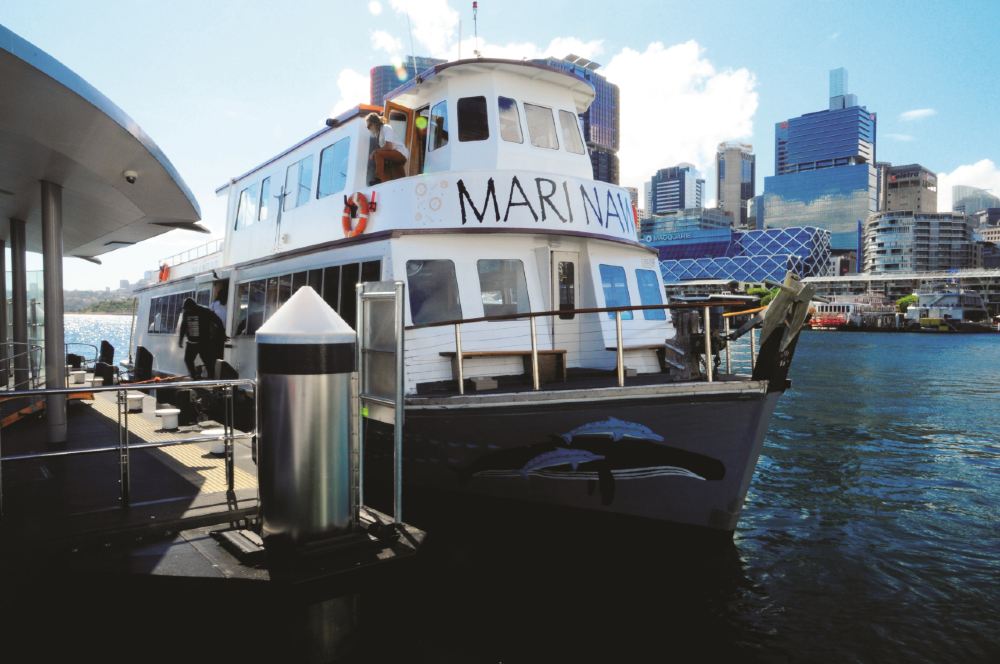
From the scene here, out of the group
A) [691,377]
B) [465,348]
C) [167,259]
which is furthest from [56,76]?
[167,259]

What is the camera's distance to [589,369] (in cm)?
863

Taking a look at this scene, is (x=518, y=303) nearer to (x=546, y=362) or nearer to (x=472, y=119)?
(x=546, y=362)

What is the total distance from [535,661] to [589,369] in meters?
3.98

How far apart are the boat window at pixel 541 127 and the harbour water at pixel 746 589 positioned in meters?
5.71

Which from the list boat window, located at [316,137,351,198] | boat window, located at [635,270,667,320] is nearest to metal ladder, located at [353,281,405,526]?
boat window, located at [635,270,667,320]

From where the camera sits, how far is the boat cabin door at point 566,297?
350 inches

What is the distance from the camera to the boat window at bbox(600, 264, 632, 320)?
929 centimetres

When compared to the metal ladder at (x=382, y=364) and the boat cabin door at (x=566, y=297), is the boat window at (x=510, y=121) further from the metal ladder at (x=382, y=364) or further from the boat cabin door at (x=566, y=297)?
the metal ladder at (x=382, y=364)

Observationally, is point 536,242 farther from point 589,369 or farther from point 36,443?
point 36,443

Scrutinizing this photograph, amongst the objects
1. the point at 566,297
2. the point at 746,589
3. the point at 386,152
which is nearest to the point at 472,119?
the point at 386,152

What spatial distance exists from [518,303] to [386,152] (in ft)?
10.4

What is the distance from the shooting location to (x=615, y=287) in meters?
9.45

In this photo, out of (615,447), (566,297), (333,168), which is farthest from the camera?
(333,168)

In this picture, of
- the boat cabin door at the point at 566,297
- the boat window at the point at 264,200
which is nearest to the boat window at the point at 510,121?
the boat cabin door at the point at 566,297
